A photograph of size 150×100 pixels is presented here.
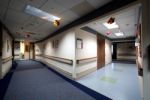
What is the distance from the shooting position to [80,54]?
472 cm

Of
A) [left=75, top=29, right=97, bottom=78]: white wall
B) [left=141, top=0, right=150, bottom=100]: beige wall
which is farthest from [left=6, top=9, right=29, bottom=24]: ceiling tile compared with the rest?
[left=141, top=0, right=150, bottom=100]: beige wall

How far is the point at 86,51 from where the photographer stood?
5270mm

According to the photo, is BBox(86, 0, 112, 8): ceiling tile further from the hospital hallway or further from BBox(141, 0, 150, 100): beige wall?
BBox(141, 0, 150, 100): beige wall

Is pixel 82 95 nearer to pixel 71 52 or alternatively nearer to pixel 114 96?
pixel 114 96

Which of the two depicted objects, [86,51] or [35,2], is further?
[86,51]

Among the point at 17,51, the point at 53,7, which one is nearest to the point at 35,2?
the point at 53,7

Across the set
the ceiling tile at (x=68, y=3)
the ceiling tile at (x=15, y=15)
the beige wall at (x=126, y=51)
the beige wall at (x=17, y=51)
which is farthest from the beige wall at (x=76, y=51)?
the beige wall at (x=17, y=51)

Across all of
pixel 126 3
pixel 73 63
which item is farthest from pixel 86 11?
pixel 73 63

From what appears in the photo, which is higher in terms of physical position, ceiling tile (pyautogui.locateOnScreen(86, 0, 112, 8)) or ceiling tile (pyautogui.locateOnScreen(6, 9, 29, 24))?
ceiling tile (pyautogui.locateOnScreen(86, 0, 112, 8))

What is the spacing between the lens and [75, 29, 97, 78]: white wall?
4.59 m

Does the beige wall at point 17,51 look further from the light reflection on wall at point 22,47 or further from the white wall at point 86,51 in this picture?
the white wall at point 86,51

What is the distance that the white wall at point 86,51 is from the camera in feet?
15.1

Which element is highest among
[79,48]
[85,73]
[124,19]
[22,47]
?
[124,19]

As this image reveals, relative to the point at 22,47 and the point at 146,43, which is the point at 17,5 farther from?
the point at 22,47
